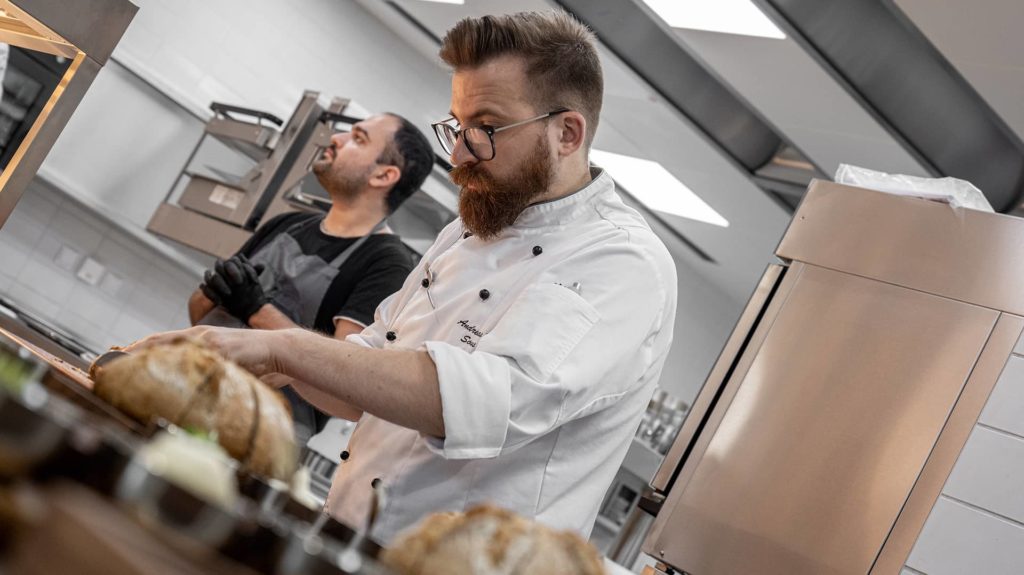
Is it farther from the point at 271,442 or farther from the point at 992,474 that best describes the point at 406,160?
the point at 271,442

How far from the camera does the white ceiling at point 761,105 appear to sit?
132 inches

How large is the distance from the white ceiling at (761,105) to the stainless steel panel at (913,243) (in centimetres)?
83

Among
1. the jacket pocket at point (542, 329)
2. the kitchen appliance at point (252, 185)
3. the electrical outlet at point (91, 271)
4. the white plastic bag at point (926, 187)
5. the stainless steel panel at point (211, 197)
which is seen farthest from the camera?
the electrical outlet at point (91, 271)

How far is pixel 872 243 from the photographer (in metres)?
2.81

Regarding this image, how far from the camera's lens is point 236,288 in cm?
281

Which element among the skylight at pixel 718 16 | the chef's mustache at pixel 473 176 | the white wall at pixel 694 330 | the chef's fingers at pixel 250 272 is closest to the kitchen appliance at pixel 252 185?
the skylight at pixel 718 16

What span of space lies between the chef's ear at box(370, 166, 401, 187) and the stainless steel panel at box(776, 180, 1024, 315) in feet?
3.88

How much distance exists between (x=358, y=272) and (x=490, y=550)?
236 cm

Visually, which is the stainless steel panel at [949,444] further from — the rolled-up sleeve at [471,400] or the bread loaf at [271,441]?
the bread loaf at [271,441]

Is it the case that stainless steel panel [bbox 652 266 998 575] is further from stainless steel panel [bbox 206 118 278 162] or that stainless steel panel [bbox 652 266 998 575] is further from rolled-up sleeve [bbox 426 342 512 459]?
stainless steel panel [bbox 206 118 278 162]

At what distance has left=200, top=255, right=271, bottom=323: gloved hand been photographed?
2.75m

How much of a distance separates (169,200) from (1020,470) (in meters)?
4.51

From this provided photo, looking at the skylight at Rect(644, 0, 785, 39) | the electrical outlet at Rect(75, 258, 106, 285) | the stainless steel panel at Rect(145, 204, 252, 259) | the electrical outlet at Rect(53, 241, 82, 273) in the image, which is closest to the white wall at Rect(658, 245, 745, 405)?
the skylight at Rect(644, 0, 785, 39)

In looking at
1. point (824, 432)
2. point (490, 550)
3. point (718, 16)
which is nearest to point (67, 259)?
point (718, 16)
